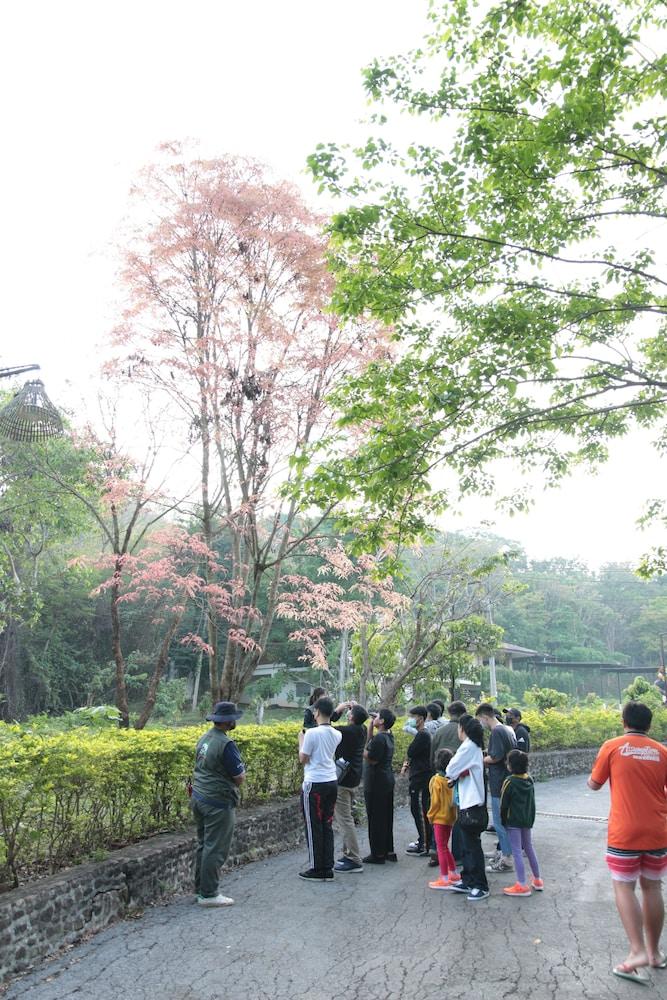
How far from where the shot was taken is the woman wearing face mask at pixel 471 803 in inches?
263

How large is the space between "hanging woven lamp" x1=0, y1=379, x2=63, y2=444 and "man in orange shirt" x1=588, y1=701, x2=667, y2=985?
8470 millimetres

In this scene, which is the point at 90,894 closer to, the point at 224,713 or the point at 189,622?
the point at 224,713

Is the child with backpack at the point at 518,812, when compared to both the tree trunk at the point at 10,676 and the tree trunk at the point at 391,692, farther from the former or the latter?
the tree trunk at the point at 10,676

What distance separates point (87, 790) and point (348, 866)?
310 centimetres

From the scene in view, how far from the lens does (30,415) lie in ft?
34.3

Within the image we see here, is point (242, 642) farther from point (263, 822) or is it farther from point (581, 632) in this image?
point (581, 632)

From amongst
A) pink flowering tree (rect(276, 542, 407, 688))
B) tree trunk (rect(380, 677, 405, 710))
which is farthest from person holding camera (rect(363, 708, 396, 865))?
tree trunk (rect(380, 677, 405, 710))

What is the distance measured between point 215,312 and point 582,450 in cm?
579

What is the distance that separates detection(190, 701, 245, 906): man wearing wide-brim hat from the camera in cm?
650

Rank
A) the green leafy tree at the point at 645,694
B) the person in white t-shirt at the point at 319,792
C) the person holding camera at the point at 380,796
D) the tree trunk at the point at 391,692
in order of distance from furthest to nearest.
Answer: the green leafy tree at the point at 645,694
the tree trunk at the point at 391,692
the person holding camera at the point at 380,796
the person in white t-shirt at the point at 319,792

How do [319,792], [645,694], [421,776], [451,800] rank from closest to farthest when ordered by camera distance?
1. [451,800]
2. [319,792]
3. [421,776]
4. [645,694]

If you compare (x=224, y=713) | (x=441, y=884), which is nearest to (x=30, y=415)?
(x=224, y=713)

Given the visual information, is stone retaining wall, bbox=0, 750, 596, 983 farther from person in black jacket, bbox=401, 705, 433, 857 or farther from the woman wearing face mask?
the woman wearing face mask

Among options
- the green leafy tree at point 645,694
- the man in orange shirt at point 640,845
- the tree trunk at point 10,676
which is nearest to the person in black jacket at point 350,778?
the man in orange shirt at point 640,845
